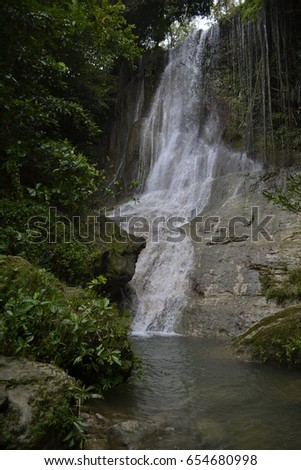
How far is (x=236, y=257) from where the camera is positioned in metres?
9.43

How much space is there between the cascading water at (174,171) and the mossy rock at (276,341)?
2.80m

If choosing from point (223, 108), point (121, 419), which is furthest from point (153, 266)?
point (223, 108)

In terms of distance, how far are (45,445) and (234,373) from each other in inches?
120

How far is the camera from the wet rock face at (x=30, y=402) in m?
2.40

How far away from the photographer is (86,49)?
11.3m

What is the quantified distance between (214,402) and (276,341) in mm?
1880

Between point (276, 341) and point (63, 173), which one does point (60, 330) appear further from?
point (276, 341)

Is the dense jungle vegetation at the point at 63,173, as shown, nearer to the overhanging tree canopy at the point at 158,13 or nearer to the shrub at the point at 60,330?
the shrub at the point at 60,330

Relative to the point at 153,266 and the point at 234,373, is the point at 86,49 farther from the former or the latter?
the point at 234,373

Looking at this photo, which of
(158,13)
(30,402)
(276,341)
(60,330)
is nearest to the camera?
(30,402)

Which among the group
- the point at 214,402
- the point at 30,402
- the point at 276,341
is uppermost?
the point at 30,402

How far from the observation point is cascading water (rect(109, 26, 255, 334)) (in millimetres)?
9547

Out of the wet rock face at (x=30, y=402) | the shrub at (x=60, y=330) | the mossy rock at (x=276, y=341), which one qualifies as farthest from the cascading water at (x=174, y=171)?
the wet rock face at (x=30, y=402)

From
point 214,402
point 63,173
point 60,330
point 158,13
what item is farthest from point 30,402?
point 158,13
